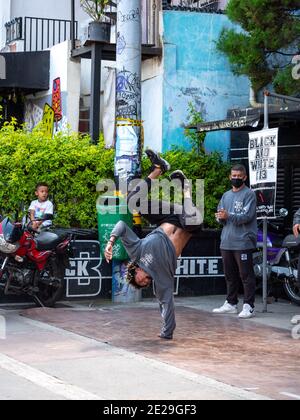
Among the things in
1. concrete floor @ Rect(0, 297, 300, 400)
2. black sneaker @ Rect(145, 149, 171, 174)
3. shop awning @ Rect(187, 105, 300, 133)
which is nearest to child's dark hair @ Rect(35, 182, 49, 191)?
concrete floor @ Rect(0, 297, 300, 400)

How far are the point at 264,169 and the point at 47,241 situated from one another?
10.2ft

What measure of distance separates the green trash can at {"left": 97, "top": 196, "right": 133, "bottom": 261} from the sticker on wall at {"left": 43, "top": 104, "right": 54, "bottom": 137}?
6062 millimetres

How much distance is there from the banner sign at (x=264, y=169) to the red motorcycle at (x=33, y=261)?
275 centimetres

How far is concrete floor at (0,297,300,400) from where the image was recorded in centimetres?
730

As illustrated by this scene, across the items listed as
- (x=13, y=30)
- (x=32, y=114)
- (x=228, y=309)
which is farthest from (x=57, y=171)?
(x=13, y=30)

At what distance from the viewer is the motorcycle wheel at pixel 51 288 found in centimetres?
1219

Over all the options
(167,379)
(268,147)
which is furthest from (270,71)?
(167,379)

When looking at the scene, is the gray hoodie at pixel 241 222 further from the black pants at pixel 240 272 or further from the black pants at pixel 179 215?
the black pants at pixel 179 215

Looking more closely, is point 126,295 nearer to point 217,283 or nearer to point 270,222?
point 217,283

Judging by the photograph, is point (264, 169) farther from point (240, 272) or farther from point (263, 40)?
point (263, 40)

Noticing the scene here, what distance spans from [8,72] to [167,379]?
38.0 ft

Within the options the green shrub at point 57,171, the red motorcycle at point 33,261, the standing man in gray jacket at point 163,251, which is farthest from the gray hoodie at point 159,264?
the green shrub at point 57,171

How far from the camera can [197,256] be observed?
1370 cm

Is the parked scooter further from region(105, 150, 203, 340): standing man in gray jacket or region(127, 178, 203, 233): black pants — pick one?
region(105, 150, 203, 340): standing man in gray jacket
